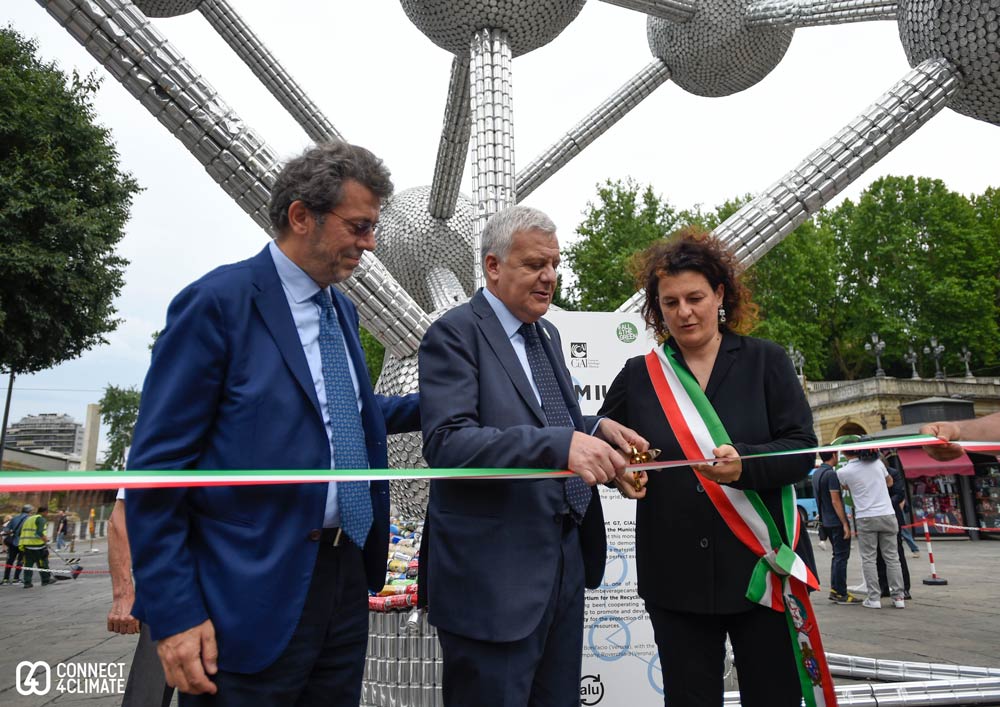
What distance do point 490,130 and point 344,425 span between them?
3.09 metres

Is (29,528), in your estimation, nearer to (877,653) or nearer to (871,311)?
(877,653)

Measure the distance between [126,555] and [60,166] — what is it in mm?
17670

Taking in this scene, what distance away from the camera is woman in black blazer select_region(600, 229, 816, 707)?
83.4 inches

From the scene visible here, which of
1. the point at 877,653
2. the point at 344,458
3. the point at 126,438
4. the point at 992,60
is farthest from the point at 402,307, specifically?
the point at 126,438

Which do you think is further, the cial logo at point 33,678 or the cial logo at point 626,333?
the cial logo at point 33,678

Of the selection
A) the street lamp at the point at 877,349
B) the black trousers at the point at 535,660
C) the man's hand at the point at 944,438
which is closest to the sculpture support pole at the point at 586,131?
the man's hand at the point at 944,438

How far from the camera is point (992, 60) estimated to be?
4.50 meters

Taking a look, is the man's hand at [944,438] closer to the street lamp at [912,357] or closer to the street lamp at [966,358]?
the street lamp at [912,357]

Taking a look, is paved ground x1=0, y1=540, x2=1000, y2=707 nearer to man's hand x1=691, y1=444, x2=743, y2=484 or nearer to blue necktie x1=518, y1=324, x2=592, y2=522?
blue necktie x1=518, y1=324, x2=592, y2=522

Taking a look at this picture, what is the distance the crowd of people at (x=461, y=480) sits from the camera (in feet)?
5.35

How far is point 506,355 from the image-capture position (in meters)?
2.07

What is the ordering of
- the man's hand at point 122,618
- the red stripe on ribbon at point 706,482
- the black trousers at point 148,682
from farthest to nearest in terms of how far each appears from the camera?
the man's hand at point 122,618 → the black trousers at point 148,682 → the red stripe on ribbon at point 706,482

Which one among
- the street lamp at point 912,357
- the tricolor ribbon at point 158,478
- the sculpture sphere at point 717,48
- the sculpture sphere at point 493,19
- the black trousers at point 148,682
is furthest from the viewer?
the street lamp at point 912,357

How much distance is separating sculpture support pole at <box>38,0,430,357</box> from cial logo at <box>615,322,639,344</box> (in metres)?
2.06
